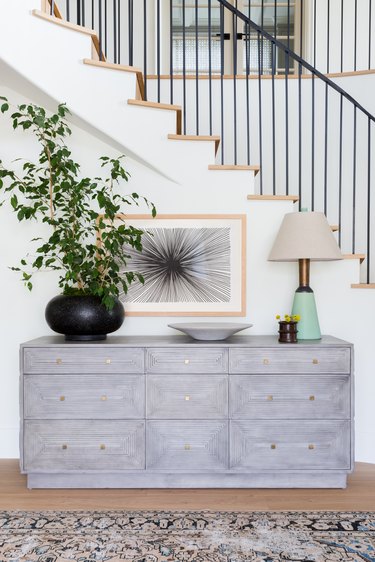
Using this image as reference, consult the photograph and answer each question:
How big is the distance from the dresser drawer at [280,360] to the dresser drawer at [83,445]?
593 millimetres

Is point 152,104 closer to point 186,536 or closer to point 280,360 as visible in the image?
point 280,360

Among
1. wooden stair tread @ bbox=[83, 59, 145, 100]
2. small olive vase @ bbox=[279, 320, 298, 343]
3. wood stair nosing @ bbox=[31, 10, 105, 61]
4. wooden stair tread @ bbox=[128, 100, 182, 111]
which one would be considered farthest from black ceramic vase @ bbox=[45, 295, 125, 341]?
wood stair nosing @ bbox=[31, 10, 105, 61]

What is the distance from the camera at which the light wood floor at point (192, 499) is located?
8.34 feet

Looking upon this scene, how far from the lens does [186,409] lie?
9.02 ft

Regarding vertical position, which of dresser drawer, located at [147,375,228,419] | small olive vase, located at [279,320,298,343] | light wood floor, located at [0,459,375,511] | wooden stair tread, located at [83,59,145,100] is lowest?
light wood floor, located at [0,459,375,511]

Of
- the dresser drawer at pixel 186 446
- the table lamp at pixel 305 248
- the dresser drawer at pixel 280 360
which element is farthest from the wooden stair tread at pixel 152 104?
the dresser drawer at pixel 186 446

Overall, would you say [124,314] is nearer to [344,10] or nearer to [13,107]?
[13,107]

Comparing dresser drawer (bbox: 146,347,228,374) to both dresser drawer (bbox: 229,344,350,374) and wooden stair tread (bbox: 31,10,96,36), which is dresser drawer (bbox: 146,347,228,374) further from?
wooden stair tread (bbox: 31,10,96,36)

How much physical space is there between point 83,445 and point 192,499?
24.0 inches

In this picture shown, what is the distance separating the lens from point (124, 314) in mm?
3043

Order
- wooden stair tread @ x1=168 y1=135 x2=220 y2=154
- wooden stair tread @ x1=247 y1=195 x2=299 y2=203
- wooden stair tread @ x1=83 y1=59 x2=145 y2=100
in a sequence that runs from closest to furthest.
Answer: wooden stair tread @ x1=83 y1=59 x2=145 y2=100, wooden stair tread @ x1=168 y1=135 x2=220 y2=154, wooden stair tread @ x1=247 y1=195 x2=299 y2=203

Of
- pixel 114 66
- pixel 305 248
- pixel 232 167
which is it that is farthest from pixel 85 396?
pixel 114 66

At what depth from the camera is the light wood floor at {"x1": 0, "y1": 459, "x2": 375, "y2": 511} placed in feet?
8.34

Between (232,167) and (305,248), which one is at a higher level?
(232,167)
